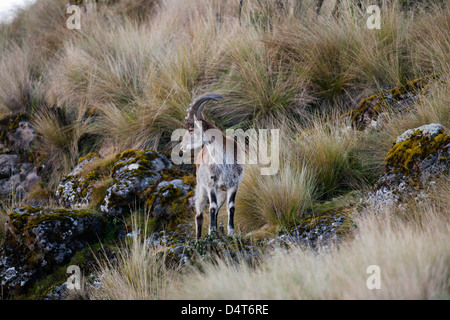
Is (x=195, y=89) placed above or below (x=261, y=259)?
above

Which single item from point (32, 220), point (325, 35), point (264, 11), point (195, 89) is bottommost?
point (32, 220)

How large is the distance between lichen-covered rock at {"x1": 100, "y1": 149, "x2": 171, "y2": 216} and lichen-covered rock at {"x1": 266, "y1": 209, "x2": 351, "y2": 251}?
7.63 feet

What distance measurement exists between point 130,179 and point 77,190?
3.79 feet

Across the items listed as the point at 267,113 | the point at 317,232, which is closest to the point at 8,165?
the point at 267,113

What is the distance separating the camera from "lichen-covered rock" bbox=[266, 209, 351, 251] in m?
4.25

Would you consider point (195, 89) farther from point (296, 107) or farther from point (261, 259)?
point (261, 259)

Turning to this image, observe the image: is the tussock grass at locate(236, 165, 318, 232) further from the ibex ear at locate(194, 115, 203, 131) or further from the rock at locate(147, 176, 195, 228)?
the ibex ear at locate(194, 115, 203, 131)

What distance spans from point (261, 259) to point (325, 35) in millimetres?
4576

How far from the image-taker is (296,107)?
281 inches

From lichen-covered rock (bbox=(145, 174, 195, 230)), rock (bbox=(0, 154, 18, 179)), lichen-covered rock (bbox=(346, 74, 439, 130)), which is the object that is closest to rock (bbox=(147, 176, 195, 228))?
lichen-covered rock (bbox=(145, 174, 195, 230))

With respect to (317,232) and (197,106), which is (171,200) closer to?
(197,106)

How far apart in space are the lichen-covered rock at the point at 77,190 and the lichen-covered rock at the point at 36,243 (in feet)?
2.93
